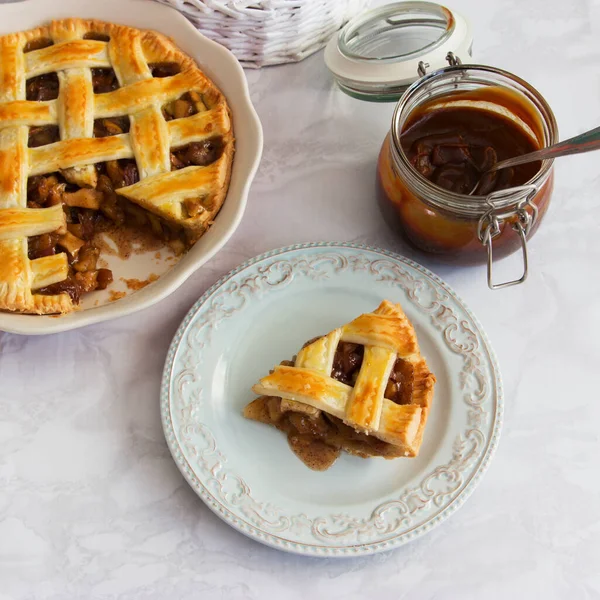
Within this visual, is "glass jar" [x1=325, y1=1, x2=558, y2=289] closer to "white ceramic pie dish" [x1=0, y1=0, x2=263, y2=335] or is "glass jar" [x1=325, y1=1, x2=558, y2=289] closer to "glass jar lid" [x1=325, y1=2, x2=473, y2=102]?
"glass jar lid" [x1=325, y1=2, x2=473, y2=102]

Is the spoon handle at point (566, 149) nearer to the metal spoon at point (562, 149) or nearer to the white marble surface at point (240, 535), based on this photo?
the metal spoon at point (562, 149)

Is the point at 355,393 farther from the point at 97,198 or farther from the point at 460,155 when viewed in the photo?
the point at 97,198

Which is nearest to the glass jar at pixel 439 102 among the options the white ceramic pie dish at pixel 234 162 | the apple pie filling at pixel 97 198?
the white ceramic pie dish at pixel 234 162

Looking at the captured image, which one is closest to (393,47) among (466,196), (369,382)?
(466,196)

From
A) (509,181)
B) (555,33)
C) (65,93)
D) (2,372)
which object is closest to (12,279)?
(2,372)

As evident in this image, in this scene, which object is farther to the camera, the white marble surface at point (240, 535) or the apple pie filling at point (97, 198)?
the apple pie filling at point (97, 198)
